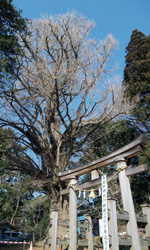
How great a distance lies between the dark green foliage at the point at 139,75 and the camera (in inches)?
474

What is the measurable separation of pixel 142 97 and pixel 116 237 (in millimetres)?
10119

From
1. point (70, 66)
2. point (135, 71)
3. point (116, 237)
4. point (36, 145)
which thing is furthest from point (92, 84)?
point (116, 237)

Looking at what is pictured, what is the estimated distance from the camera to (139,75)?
43.0 feet

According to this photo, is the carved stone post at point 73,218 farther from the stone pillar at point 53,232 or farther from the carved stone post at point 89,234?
the carved stone post at point 89,234

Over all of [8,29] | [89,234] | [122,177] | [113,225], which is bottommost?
[89,234]

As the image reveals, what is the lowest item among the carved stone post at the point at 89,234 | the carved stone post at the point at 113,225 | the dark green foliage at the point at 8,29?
the carved stone post at the point at 89,234

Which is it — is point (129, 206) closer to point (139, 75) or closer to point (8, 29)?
point (8, 29)

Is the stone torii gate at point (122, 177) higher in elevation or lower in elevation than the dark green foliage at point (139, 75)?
lower

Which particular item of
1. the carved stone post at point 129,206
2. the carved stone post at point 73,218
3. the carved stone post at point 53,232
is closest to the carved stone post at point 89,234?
the carved stone post at point 73,218

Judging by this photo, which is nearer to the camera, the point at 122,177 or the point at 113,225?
the point at 113,225

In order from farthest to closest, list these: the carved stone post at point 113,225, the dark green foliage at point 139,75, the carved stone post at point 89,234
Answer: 1. the dark green foliage at point 139,75
2. the carved stone post at point 89,234
3. the carved stone post at point 113,225

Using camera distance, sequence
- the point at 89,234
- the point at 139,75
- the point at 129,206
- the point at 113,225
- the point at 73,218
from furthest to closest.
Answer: the point at 139,75 < the point at 89,234 < the point at 73,218 < the point at 129,206 < the point at 113,225

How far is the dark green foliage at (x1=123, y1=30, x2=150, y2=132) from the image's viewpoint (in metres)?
12.0

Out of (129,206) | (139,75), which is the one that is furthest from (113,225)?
(139,75)
